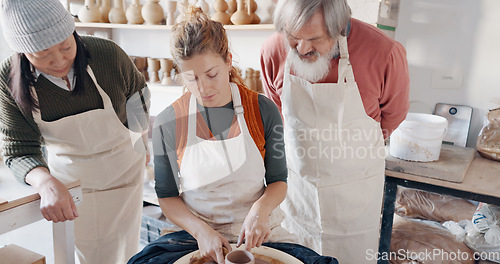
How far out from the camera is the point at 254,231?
1017 mm

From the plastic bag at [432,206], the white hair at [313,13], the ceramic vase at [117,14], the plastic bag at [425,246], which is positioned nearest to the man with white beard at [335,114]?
the white hair at [313,13]

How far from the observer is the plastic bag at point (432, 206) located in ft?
6.48

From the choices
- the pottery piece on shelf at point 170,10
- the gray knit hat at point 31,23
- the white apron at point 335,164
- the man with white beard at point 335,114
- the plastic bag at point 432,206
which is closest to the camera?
the gray knit hat at point 31,23

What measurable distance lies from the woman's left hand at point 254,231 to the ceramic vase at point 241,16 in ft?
5.06

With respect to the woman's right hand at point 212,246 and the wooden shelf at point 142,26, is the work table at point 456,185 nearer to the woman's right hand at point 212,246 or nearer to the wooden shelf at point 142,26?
the woman's right hand at point 212,246

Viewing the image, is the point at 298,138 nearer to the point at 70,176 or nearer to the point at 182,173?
the point at 182,173

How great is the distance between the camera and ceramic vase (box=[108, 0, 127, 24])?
2.80 m

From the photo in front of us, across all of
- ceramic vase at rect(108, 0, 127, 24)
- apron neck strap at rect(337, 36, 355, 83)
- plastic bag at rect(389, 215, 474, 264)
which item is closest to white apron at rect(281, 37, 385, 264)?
apron neck strap at rect(337, 36, 355, 83)

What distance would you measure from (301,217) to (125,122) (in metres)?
0.88

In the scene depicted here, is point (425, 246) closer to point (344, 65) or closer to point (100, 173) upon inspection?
point (344, 65)

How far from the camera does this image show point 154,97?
3.11 metres

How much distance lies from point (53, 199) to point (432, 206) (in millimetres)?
1841

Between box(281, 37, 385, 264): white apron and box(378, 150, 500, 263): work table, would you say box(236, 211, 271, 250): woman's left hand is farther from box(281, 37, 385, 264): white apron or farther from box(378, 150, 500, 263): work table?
box(378, 150, 500, 263): work table

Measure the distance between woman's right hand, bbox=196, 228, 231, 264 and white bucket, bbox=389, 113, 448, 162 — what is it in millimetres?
1100
